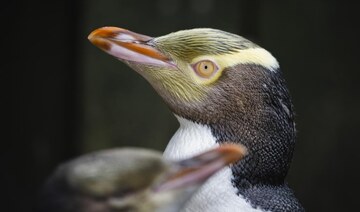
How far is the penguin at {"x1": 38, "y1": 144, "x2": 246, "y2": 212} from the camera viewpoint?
1406 mm

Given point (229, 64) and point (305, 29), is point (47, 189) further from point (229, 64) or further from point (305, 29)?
point (305, 29)

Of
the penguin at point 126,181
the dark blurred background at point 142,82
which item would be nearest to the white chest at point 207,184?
the penguin at point 126,181

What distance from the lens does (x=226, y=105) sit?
1.78 metres

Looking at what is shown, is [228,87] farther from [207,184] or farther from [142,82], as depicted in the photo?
[142,82]

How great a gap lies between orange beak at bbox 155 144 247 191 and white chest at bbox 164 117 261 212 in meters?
0.28

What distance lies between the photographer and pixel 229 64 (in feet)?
5.82

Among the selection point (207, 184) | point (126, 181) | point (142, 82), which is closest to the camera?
point (126, 181)

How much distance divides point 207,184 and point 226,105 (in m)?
0.16

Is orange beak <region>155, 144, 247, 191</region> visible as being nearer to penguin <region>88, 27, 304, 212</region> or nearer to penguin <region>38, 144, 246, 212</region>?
penguin <region>38, 144, 246, 212</region>

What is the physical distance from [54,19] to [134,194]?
2327 mm

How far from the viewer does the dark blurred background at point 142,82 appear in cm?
354

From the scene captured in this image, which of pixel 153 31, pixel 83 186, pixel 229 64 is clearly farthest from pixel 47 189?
pixel 153 31

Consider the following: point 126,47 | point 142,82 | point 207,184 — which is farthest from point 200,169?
point 142,82

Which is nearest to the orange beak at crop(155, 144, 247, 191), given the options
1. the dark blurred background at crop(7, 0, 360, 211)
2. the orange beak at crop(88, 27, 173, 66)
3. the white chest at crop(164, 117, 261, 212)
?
the white chest at crop(164, 117, 261, 212)
